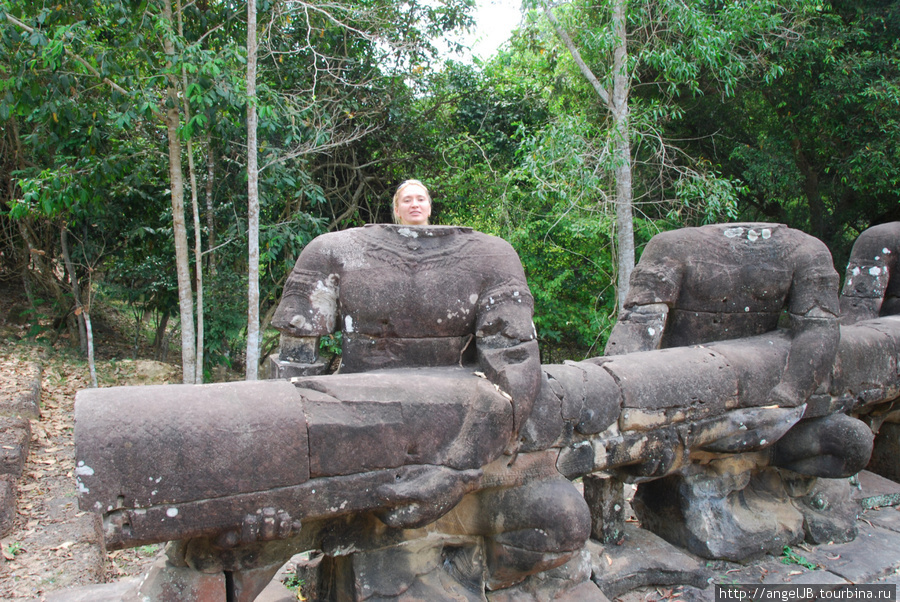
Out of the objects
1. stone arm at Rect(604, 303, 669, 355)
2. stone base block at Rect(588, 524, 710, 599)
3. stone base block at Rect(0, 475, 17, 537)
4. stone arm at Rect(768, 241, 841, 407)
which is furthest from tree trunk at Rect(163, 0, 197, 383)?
stone arm at Rect(768, 241, 841, 407)

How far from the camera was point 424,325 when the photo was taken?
293 centimetres

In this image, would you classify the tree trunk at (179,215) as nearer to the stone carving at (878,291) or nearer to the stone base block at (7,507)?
the stone base block at (7,507)

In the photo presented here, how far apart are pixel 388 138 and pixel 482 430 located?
7.02 m

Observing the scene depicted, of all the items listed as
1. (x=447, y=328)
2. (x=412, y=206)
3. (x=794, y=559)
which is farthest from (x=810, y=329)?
(x=412, y=206)

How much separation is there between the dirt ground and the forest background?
2.30 ft

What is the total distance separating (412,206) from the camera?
316 centimetres

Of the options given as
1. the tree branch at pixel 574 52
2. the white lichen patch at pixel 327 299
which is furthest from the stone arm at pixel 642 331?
the tree branch at pixel 574 52

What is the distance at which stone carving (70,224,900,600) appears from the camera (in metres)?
2.17

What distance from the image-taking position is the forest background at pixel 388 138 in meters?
5.99

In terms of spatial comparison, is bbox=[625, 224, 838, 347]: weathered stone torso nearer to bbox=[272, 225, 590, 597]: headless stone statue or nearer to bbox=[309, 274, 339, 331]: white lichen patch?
bbox=[272, 225, 590, 597]: headless stone statue

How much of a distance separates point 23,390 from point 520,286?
234 inches

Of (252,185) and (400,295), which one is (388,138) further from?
(400,295)

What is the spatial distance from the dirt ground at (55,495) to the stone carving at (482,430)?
2079 millimetres

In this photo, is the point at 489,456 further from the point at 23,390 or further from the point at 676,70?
the point at 23,390
